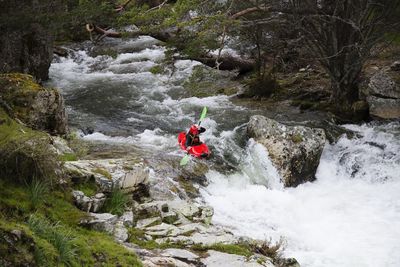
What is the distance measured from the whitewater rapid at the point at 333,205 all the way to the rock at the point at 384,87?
1.11 metres

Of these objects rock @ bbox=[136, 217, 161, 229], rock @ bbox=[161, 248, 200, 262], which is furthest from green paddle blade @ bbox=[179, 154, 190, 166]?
rock @ bbox=[161, 248, 200, 262]

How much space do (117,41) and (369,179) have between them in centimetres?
1638

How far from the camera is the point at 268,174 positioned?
34.2ft

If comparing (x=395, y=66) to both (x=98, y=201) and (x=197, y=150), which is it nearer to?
(x=197, y=150)

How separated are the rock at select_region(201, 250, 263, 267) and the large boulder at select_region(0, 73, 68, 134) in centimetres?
423

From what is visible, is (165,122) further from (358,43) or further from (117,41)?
(117,41)

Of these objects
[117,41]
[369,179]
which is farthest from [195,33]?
[117,41]

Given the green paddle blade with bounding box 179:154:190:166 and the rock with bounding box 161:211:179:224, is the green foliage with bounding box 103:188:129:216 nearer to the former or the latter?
the rock with bounding box 161:211:179:224

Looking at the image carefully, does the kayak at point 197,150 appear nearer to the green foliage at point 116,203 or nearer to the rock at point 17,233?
the green foliage at point 116,203

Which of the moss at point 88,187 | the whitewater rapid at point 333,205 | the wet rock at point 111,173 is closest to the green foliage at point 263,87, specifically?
the whitewater rapid at point 333,205

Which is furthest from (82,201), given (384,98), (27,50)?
(27,50)

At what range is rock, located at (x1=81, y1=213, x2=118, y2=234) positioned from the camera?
15.8 ft

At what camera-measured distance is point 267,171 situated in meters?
10.5

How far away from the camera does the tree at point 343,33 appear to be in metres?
12.8
